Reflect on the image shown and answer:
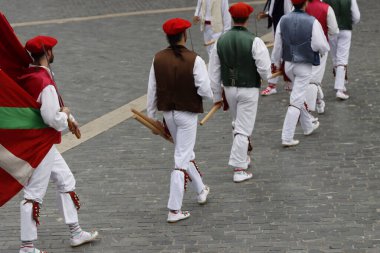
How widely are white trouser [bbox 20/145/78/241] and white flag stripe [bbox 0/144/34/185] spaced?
10 cm

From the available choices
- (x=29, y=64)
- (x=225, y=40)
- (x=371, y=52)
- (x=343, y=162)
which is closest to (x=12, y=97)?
(x=29, y=64)

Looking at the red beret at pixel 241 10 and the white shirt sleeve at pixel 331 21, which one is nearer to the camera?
the red beret at pixel 241 10

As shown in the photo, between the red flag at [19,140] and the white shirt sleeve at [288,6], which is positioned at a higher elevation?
the red flag at [19,140]

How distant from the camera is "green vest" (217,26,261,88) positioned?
8.42 meters

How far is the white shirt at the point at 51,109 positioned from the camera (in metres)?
6.91

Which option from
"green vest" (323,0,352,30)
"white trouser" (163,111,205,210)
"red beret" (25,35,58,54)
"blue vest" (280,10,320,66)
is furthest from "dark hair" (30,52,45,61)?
"green vest" (323,0,352,30)

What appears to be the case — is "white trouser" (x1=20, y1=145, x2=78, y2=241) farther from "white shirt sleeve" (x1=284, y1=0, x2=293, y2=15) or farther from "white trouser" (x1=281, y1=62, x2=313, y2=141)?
"white shirt sleeve" (x1=284, y1=0, x2=293, y2=15)

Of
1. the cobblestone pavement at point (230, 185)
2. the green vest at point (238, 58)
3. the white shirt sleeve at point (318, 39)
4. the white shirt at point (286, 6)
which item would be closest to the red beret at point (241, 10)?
the green vest at point (238, 58)

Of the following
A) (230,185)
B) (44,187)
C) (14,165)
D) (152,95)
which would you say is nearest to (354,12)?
(230,185)

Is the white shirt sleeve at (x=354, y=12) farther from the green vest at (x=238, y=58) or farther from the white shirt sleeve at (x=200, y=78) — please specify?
the white shirt sleeve at (x=200, y=78)

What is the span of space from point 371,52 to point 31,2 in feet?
33.2

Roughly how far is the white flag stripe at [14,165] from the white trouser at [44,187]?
0.10 meters

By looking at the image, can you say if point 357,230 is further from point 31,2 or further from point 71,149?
point 31,2

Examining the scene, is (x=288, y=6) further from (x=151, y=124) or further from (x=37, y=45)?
(x=37, y=45)
